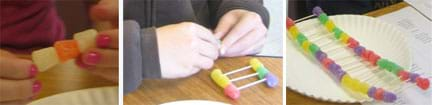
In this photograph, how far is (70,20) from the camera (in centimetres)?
57

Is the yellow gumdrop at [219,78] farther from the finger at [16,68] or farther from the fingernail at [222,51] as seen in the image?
the finger at [16,68]

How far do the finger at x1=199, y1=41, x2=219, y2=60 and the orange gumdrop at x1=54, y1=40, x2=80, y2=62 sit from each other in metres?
0.14

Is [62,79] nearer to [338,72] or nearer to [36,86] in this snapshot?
[36,86]

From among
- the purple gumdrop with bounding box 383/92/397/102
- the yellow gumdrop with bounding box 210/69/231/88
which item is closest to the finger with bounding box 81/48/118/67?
the yellow gumdrop with bounding box 210/69/231/88

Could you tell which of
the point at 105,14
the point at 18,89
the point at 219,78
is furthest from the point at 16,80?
the point at 219,78

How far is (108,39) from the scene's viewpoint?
576mm

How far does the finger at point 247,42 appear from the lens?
583mm

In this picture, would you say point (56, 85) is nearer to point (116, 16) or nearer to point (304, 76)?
point (116, 16)

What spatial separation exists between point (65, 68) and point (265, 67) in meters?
0.23

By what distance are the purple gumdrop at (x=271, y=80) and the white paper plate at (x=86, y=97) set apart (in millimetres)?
173

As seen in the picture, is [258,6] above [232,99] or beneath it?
above

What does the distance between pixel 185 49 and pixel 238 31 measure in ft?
0.21

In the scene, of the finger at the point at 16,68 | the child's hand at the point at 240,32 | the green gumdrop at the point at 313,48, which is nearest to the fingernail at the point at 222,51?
the child's hand at the point at 240,32

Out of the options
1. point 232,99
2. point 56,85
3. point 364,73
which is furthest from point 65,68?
point 364,73
